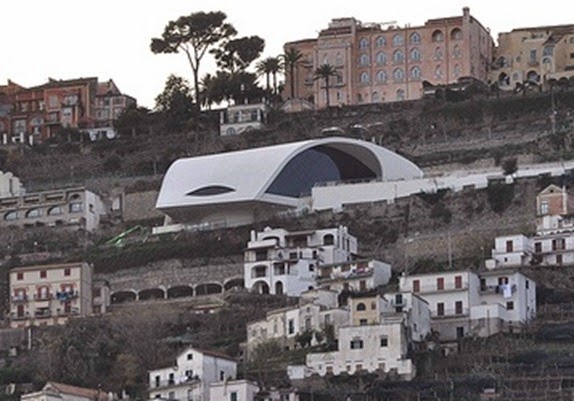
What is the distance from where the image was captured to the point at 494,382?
65250mm

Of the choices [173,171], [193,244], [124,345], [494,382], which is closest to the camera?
[494,382]

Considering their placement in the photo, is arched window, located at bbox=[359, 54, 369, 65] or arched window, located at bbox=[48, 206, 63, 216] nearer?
arched window, located at bbox=[48, 206, 63, 216]

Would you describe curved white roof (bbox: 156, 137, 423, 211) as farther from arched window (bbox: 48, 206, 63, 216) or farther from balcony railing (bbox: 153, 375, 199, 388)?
balcony railing (bbox: 153, 375, 199, 388)

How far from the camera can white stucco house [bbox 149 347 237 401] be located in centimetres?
6812

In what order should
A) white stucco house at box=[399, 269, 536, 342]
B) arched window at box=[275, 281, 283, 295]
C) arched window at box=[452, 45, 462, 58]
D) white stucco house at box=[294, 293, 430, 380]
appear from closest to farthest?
white stucco house at box=[294, 293, 430, 380]
white stucco house at box=[399, 269, 536, 342]
arched window at box=[275, 281, 283, 295]
arched window at box=[452, 45, 462, 58]

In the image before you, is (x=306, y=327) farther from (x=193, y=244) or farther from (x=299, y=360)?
(x=193, y=244)

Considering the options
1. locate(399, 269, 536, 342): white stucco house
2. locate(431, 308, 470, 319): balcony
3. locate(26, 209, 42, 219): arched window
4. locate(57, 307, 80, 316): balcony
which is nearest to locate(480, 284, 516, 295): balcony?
locate(399, 269, 536, 342): white stucco house

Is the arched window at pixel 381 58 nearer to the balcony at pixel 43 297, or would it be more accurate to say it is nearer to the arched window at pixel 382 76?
the arched window at pixel 382 76

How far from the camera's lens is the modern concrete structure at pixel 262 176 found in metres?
88.2

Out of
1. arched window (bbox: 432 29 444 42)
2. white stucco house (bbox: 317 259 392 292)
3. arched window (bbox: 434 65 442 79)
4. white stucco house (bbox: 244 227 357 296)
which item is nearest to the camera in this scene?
white stucco house (bbox: 317 259 392 292)

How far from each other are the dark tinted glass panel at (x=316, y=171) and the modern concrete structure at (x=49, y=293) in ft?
32.3

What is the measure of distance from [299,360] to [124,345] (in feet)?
23.0

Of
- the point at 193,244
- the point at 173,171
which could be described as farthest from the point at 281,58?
the point at 193,244

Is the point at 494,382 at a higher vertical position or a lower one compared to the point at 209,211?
lower
